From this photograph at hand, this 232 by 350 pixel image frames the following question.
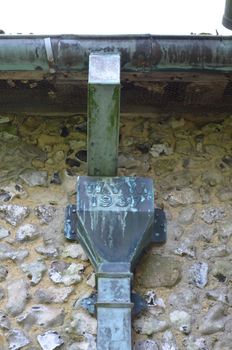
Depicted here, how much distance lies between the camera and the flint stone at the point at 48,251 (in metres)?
3.21

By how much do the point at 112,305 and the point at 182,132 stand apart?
1.21 meters

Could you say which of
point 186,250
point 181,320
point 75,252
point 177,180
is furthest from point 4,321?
point 177,180

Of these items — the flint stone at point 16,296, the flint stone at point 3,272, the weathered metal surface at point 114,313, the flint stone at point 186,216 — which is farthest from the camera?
the flint stone at point 186,216

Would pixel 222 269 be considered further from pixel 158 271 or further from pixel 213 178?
pixel 213 178

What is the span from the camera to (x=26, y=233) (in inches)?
129

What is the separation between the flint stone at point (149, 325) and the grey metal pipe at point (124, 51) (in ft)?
3.88

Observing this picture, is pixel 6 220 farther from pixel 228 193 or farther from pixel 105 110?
pixel 228 193

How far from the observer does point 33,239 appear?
3273 mm

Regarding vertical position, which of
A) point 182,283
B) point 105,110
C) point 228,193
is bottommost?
point 182,283

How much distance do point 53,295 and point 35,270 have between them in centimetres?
16

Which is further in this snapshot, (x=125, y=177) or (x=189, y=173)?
(x=189, y=173)

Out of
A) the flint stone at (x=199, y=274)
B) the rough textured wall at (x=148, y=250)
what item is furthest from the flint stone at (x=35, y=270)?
the flint stone at (x=199, y=274)

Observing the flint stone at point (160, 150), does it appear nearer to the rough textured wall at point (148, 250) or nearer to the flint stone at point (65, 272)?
the rough textured wall at point (148, 250)

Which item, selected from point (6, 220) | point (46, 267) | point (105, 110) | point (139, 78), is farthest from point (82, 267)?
point (139, 78)
